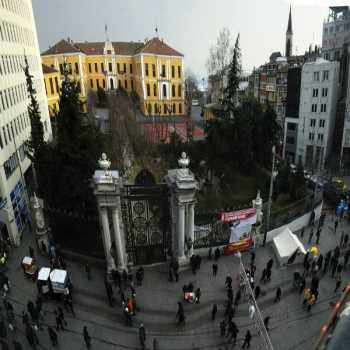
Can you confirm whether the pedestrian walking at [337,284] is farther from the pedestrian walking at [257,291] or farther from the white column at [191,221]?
the white column at [191,221]

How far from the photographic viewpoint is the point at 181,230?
1505cm

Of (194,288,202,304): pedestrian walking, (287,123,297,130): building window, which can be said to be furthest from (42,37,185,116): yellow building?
(194,288,202,304): pedestrian walking

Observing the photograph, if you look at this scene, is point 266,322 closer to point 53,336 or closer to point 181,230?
point 181,230

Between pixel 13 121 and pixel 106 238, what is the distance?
13.6 meters

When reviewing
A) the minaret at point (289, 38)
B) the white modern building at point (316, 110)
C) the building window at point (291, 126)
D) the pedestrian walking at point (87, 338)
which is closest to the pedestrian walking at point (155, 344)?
the pedestrian walking at point (87, 338)

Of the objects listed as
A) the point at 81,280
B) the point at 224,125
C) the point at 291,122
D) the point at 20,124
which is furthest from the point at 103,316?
the point at 291,122

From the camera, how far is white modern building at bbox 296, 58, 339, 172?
33.5m

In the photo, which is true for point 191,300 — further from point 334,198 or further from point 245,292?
point 334,198

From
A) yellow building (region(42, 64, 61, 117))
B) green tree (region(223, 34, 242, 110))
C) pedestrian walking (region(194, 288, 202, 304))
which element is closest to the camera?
pedestrian walking (region(194, 288, 202, 304))

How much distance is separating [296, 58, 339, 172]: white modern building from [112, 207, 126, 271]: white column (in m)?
27.0

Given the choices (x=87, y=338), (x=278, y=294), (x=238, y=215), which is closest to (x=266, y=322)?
(x=278, y=294)

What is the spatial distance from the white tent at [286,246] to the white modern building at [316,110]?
1910 centimetres

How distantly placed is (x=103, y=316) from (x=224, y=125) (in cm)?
1934

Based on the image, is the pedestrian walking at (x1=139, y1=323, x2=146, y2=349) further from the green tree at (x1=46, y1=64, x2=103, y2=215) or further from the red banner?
the green tree at (x1=46, y1=64, x2=103, y2=215)
